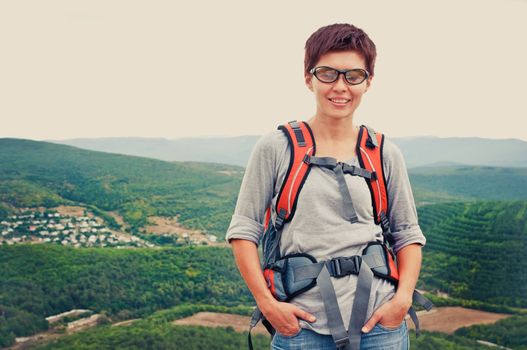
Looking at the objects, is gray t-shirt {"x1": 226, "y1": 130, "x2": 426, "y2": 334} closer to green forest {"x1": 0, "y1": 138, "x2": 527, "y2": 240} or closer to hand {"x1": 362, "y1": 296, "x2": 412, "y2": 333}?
hand {"x1": 362, "y1": 296, "x2": 412, "y2": 333}

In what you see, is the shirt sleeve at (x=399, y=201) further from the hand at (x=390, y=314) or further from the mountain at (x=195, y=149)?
the mountain at (x=195, y=149)

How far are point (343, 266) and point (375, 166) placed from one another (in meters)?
0.31

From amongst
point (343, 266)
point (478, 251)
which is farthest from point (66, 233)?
point (343, 266)

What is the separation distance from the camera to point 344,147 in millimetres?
1533

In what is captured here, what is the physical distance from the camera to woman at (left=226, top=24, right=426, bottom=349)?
1.40 m

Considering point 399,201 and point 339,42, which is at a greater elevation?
point 339,42

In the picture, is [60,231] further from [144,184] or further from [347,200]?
[347,200]

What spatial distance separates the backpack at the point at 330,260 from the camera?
1377 mm

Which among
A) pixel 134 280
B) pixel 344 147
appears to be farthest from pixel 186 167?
pixel 344 147

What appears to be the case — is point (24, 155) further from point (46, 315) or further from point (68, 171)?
point (46, 315)

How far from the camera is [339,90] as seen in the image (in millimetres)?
1470

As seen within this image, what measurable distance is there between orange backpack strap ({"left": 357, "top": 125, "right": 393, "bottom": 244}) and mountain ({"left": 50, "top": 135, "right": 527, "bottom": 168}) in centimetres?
1064

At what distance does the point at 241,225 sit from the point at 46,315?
664 cm

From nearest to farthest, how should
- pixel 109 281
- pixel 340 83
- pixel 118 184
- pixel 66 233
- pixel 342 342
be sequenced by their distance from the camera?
pixel 342 342
pixel 340 83
pixel 109 281
pixel 66 233
pixel 118 184
